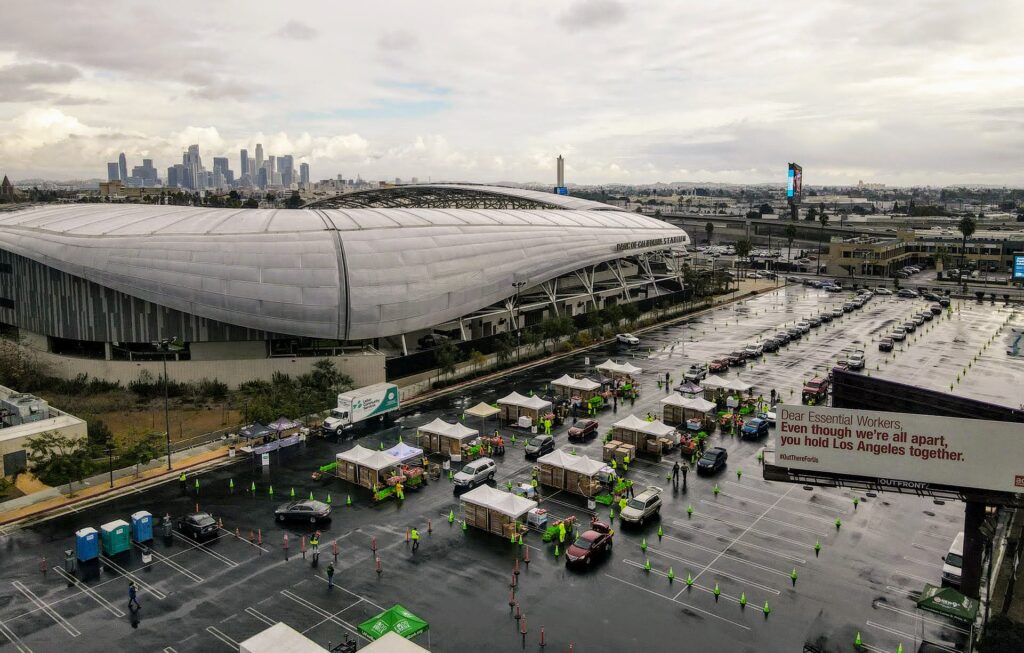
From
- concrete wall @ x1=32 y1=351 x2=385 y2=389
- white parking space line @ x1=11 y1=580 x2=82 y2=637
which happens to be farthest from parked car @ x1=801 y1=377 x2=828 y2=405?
white parking space line @ x1=11 y1=580 x2=82 y2=637

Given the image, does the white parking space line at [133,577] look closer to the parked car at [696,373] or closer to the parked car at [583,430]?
the parked car at [583,430]

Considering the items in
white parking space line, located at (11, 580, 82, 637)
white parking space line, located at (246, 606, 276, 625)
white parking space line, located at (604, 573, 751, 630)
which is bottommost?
white parking space line, located at (11, 580, 82, 637)

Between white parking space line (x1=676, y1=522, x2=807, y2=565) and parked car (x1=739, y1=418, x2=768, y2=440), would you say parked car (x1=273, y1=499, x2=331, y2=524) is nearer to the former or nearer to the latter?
white parking space line (x1=676, y1=522, x2=807, y2=565)

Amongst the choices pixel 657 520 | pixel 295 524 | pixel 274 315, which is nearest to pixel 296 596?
pixel 295 524

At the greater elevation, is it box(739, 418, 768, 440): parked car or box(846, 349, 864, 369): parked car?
box(846, 349, 864, 369): parked car

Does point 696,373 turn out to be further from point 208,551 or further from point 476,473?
point 208,551

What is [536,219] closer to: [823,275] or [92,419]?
[92,419]
